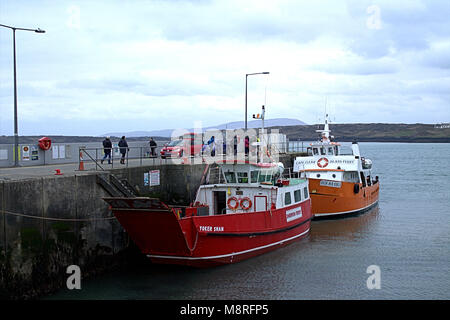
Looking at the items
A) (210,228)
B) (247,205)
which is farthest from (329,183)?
(210,228)

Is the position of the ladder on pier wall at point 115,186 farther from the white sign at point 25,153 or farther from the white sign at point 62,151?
the white sign at point 62,151

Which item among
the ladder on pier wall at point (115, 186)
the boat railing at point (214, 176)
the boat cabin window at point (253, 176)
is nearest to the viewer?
the ladder on pier wall at point (115, 186)

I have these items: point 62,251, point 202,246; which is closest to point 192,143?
point 202,246

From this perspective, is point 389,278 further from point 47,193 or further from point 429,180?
point 429,180

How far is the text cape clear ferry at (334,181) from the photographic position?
29438 mm

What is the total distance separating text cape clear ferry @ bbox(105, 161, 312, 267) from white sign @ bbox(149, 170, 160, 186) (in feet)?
7.38

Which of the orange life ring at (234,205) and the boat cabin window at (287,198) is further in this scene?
the boat cabin window at (287,198)

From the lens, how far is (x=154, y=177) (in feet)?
72.3

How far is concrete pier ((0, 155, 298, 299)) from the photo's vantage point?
13.7 meters

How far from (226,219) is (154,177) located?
5.28m

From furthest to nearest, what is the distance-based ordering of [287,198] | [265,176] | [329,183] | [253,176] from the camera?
[329,183]
[287,198]
[265,176]
[253,176]

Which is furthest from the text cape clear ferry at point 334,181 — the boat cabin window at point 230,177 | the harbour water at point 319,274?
the boat cabin window at point 230,177

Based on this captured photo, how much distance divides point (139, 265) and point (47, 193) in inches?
203

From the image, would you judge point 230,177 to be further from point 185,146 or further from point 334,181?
point 185,146
